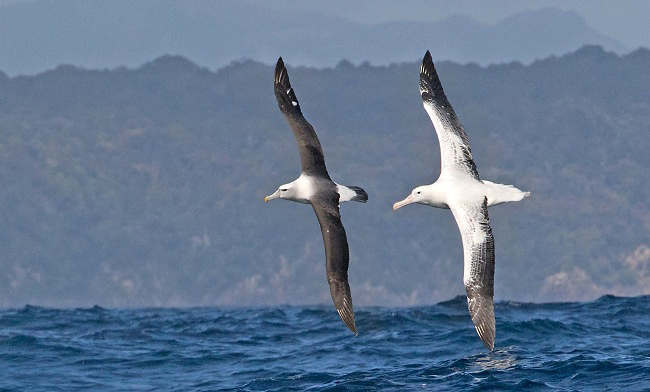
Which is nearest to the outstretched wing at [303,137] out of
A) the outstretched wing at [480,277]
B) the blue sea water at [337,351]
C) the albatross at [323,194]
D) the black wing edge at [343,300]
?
the albatross at [323,194]

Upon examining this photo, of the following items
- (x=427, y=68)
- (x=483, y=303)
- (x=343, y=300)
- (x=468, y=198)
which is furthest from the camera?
(x=427, y=68)

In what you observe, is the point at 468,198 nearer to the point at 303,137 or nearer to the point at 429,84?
the point at 429,84

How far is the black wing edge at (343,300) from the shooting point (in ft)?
72.1

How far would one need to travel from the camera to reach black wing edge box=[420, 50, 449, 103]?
2328cm

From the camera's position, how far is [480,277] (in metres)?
20.8

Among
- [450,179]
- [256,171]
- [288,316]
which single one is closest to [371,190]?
[256,171]

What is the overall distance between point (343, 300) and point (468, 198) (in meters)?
2.48

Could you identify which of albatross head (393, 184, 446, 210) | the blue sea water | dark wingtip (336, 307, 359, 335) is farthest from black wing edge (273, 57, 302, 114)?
the blue sea water

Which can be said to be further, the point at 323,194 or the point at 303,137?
the point at 303,137

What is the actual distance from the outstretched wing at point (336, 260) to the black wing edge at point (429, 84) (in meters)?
2.39

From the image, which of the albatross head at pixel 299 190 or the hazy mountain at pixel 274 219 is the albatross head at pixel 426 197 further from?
the hazy mountain at pixel 274 219

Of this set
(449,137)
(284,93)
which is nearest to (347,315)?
(449,137)

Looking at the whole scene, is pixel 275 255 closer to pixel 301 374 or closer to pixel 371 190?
pixel 371 190

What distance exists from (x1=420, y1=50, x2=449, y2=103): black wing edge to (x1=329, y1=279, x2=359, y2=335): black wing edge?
135 inches
